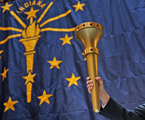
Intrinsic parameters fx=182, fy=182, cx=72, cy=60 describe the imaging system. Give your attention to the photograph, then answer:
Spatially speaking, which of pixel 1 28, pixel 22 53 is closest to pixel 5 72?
pixel 22 53

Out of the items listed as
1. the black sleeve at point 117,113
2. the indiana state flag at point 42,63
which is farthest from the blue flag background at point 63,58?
the black sleeve at point 117,113

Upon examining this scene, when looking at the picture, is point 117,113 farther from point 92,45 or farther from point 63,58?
point 63,58

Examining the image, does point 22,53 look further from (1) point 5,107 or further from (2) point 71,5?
(2) point 71,5

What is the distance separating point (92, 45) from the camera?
97cm

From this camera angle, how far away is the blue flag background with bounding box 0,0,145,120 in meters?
2.01

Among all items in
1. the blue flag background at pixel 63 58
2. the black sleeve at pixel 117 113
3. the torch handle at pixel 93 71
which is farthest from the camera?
the blue flag background at pixel 63 58

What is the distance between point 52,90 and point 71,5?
1167mm

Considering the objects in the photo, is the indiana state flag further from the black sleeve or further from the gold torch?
the gold torch

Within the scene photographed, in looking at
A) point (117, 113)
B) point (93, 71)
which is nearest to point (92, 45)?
point (93, 71)

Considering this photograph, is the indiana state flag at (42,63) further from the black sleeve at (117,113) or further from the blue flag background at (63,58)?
the black sleeve at (117,113)

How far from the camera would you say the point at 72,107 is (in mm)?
2041

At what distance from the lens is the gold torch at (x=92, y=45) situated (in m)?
0.91

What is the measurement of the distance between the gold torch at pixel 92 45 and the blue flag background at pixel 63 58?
1125 millimetres

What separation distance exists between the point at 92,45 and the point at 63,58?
4.34 ft
